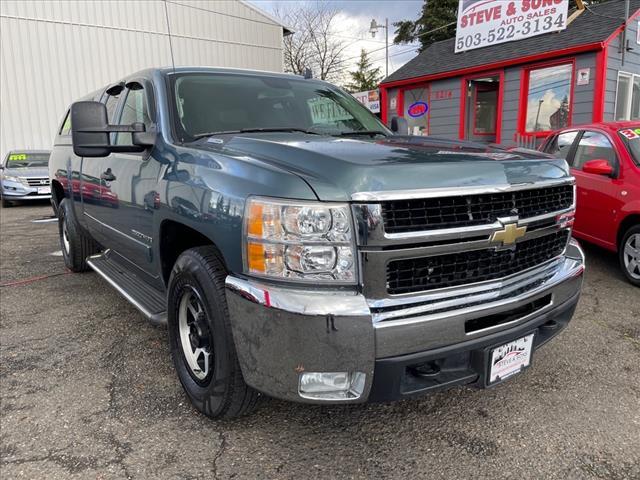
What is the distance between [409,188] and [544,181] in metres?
0.86

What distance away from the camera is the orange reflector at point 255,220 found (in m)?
1.99

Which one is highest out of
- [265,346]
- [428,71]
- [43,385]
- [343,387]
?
[428,71]

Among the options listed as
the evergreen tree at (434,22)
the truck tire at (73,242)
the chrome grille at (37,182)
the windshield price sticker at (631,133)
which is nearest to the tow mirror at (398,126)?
the windshield price sticker at (631,133)

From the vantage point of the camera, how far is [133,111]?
12.1 ft

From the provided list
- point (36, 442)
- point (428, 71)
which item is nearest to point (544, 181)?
point (36, 442)

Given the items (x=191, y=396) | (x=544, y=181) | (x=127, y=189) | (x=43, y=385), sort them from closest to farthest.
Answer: (x=544, y=181) → (x=191, y=396) → (x=43, y=385) → (x=127, y=189)

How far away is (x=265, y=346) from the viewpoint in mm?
1999

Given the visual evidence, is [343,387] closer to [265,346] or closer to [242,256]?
[265,346]

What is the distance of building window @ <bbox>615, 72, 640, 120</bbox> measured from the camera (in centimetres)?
997

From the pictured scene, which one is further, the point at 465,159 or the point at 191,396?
the point at 191,396

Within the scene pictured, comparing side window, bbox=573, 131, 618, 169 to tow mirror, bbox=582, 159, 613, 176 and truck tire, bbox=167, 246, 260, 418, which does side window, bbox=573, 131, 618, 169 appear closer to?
tow mirror, bbox=582, 159, 613, 176

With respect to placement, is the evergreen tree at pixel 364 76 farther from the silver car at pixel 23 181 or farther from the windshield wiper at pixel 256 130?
the windshield wiper at pixel 256 130

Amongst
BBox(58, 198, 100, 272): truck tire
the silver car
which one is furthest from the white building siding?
BBox(58, 198, 100, 272): truck tire

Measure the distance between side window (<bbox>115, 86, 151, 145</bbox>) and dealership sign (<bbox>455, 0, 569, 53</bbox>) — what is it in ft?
31.4
